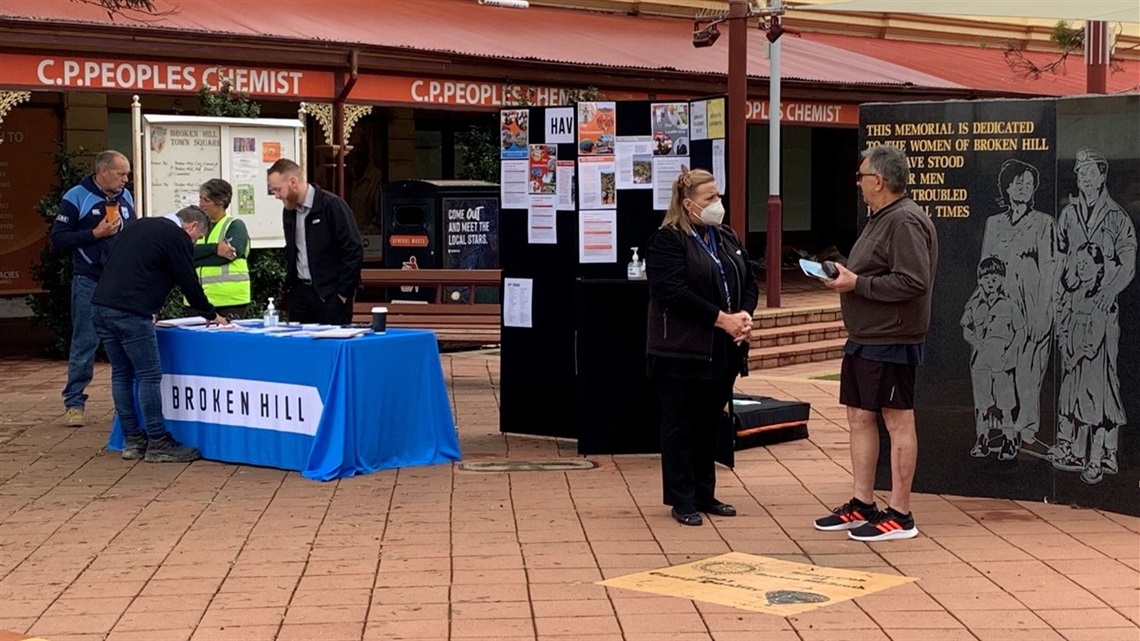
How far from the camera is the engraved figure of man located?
25.0 ft

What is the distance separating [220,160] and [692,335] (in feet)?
25.5

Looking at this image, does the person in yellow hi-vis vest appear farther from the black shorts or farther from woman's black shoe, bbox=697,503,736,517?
the black shorts

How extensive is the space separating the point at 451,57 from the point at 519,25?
11.0ft

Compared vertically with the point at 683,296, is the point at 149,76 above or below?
above

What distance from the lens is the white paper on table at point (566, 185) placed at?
32.0 feet

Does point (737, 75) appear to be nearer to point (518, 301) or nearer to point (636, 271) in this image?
point (518, 301)

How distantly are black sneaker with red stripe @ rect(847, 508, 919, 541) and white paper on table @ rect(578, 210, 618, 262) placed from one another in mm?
2977

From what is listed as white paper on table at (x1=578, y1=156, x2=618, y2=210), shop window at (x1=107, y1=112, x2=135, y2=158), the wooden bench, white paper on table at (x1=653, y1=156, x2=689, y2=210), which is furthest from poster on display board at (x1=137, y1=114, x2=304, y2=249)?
white paper on table at (x1=653, y1=156, x2=689, y2=210)

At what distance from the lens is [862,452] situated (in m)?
7.28

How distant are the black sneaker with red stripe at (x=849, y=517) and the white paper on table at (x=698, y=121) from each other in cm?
276

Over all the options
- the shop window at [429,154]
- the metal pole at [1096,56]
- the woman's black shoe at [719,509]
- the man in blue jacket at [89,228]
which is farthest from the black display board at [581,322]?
the shop window at [429,154]

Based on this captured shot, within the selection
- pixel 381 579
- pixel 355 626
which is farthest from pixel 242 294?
pixel 355 626

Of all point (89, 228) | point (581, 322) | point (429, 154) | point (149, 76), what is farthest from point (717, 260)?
point (429, 154)

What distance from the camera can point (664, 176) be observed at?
9.44m
